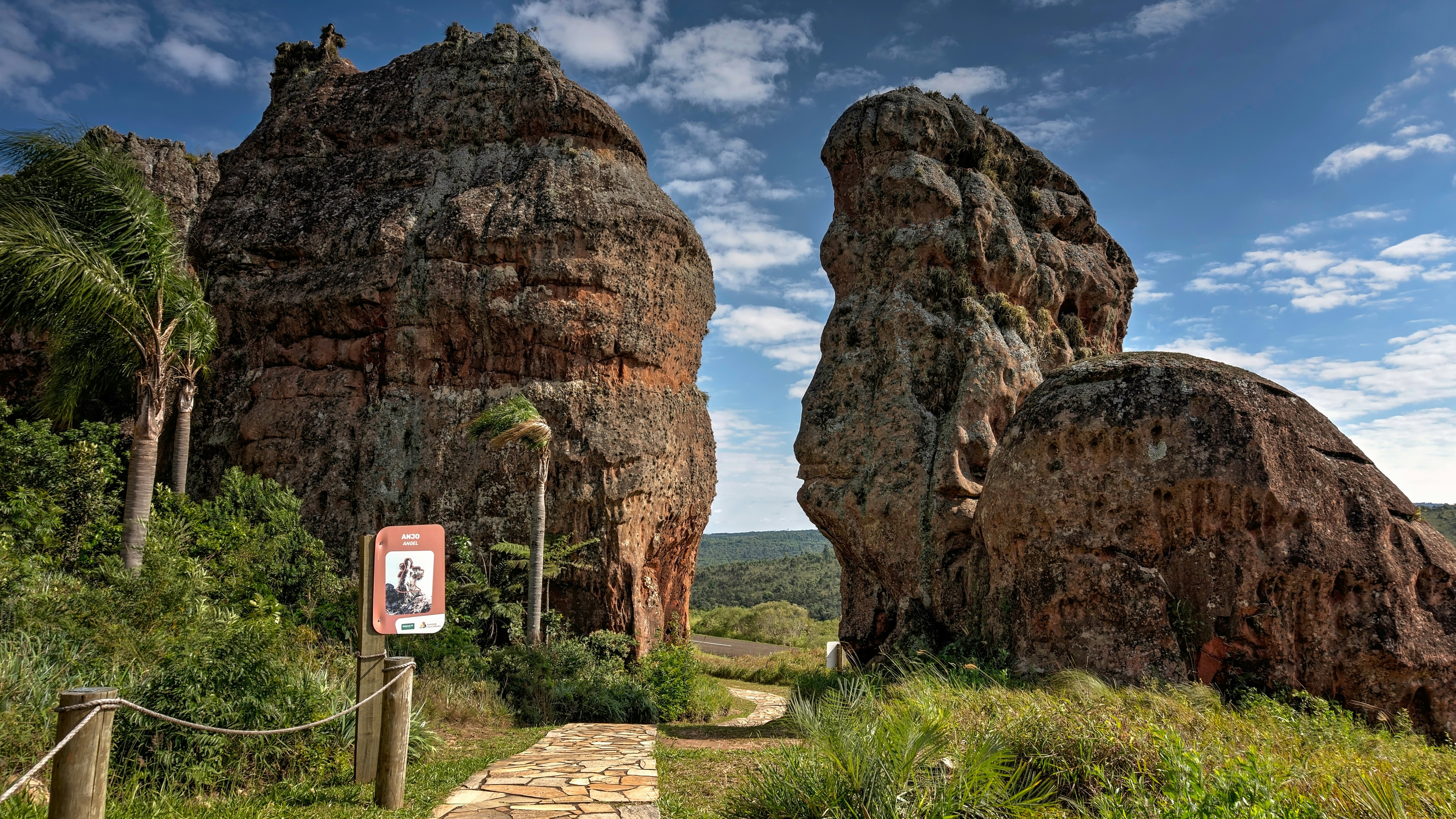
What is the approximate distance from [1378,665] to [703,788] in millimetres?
7921

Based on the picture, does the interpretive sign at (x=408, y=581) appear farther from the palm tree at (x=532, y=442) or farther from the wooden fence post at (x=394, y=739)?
the palm tree at (x=532, y=442)

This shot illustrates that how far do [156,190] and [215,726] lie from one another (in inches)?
1015

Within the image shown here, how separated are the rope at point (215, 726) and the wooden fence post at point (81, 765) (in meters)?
0.02

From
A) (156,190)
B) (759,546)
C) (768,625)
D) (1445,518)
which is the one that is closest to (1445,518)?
(1445,518)

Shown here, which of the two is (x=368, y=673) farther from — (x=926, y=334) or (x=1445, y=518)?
(x=1445, y=518)

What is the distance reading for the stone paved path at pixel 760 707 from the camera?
13.4 meters

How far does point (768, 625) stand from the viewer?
35.3 m

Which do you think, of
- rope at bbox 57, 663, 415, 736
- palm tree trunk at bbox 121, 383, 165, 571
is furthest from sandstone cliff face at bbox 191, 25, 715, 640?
rope at bbox 57, 663, 415, 736

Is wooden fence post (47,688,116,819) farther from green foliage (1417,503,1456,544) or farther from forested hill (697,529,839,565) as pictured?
forested hill (697,529,839,565)

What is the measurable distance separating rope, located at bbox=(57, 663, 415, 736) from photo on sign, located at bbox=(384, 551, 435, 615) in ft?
1.70

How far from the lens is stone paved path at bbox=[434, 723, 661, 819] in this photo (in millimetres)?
5949

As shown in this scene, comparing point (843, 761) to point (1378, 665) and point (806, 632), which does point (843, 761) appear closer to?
point (1378, 665)

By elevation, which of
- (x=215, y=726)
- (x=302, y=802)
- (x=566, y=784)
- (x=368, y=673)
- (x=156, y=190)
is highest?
(x=156, y=190)

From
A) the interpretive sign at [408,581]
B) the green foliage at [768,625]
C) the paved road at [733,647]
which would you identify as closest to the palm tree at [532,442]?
the interpretive sign at [408,581]
